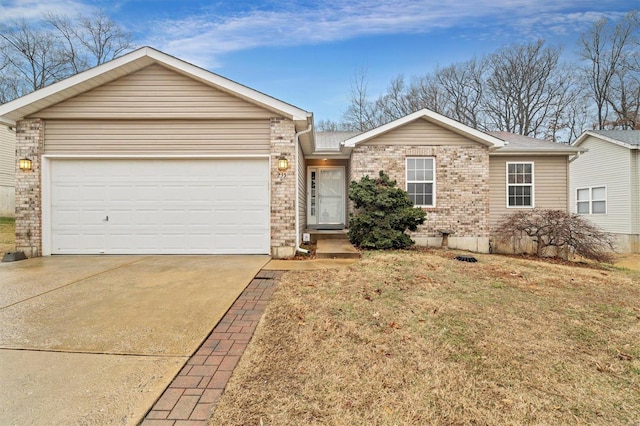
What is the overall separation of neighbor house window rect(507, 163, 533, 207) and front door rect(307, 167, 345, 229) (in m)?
5.95

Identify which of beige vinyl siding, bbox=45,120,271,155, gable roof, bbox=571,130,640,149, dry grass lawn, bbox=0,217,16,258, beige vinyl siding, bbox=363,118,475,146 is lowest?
dry grass lawn, bbox=0,217,16,258

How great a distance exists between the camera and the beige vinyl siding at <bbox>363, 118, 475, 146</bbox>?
9.65 metres

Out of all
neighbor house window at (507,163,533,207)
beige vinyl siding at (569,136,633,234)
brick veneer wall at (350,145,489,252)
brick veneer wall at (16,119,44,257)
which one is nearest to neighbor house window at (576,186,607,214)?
beige vinyl siding at (569,136,633,234)

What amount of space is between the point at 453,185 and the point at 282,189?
5.72 metres

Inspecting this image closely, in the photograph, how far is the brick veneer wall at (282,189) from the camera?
7137 mm

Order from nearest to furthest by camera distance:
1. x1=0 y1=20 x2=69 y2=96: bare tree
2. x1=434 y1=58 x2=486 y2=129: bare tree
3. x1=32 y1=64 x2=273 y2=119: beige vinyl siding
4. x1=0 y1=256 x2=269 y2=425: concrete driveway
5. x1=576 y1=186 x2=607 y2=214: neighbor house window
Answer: x1=0 y1=256 x2=269 y2=425: concrete driveway < x1=32 y1=64 x2=273 y2=119: beige vinyl siding < x1=576 y1=186 x2=607 y2=214: neighbor house window < x1=0 y1=20 x2=69 y2=96: bare tree < x1=434 y1=58 x2=486 y2=129: bare tree

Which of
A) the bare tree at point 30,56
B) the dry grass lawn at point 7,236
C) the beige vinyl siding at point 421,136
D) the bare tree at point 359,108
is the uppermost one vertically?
the bare tree at point 30,56

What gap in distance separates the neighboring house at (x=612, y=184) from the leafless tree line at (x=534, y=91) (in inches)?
373

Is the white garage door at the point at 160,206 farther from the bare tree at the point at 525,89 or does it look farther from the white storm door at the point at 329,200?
the bare tree at the point at 525,89

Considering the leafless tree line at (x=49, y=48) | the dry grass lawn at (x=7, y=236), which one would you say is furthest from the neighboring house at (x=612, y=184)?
the leafless tree line at (x=49, y=48)

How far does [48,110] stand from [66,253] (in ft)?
11.0

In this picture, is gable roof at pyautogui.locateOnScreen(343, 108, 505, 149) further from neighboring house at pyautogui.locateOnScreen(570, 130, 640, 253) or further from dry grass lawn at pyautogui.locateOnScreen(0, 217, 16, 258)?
dry grass lawn at pyautogui.locateOnScreen(0, 217, 16, 258)

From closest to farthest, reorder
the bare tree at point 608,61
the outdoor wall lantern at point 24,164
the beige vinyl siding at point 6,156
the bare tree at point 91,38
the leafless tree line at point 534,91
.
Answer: the outdoor wall lantern at point 24,164 < the beige vinyl siding at point 6,156 < the bare tree at point 91,38 < the bare tree at point 608,61 < the leafless tree line at point 534,91

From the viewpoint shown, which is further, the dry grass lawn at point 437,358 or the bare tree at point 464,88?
the bare tree at point 464,88
